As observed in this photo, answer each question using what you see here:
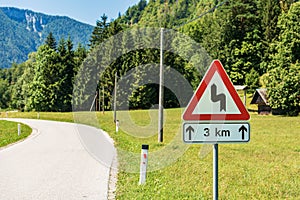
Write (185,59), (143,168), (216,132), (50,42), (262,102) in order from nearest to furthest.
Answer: (216,132) < (143,168) < (262,102) < (185,59) < (50,42)

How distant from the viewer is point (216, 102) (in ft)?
17.6

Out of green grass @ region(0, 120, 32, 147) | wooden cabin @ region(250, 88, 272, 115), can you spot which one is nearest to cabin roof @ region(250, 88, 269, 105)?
wooden cabin @ region(250, 88, 272, 115)

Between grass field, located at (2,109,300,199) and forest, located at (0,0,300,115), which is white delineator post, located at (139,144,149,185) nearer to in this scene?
grass field, located at (2,109,300,199)

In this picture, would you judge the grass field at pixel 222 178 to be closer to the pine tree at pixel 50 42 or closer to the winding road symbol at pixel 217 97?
the winding road symbol at pixel 217 97

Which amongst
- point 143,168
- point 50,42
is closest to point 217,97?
point 143,168

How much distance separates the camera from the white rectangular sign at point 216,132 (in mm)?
5230

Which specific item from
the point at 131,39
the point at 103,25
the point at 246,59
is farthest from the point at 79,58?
the point at 246,59

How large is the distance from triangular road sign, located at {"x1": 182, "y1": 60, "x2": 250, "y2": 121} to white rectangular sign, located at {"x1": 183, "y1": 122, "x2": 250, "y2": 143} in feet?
0.29

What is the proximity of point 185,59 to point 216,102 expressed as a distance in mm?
64827

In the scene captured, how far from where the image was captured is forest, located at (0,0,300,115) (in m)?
50.9

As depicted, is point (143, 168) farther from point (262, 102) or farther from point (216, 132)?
point (262, 102)

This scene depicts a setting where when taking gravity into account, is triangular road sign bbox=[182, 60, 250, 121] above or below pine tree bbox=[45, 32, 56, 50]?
below

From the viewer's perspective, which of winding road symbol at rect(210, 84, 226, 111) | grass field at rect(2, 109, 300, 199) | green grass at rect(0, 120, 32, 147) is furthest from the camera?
green grass at rect(0, 120, 32, 147)

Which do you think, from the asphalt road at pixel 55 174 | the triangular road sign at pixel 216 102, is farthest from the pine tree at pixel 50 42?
the triangular road sign at pixel 216 102
